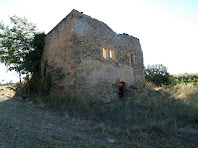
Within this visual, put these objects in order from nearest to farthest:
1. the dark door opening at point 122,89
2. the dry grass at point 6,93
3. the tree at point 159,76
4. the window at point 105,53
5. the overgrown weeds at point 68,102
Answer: the overgrown weeds at point 68,102, the dry grass at point 6,93, the window at point 105,53, the dark door opening at point 122,89, the tree at point 159,76

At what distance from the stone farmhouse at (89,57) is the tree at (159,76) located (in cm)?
466

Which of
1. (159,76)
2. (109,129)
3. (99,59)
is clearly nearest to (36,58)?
(99,59)

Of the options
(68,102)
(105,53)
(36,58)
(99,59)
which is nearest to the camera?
(68,102)

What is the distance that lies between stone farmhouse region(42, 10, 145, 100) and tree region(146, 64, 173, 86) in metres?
4.66

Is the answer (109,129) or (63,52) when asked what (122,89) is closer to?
(63,52)

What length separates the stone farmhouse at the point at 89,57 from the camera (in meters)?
6.77

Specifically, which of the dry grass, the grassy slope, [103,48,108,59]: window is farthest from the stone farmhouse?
the dry grass

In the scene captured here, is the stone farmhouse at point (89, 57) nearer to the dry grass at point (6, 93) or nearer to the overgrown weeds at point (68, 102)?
the overgrown weeds at point (68, 102)

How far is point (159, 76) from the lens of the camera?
13.3 meters

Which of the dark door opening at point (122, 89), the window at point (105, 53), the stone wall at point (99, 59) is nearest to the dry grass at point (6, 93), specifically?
the stone wall at point (99, 59)

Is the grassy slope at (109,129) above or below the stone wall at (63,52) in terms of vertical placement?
below

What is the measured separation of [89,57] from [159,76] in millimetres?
9078

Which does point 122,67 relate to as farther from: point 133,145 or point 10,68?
point 10,68

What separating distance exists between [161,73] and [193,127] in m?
10.5
